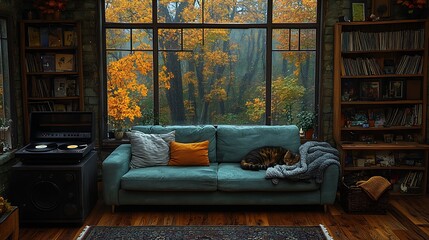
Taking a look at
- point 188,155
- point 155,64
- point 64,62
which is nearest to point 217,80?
point 155,64

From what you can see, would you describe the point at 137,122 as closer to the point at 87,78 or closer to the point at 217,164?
the point at 87,78

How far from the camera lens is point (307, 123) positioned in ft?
19.4

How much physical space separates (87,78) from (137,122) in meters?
0.82

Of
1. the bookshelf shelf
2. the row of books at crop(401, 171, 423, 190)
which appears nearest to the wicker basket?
the bookshelf shelf

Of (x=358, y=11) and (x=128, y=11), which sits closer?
(x=358, y=11)

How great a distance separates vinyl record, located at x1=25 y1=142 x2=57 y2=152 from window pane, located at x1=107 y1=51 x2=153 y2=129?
1.26 m

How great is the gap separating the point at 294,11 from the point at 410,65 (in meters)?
1.51

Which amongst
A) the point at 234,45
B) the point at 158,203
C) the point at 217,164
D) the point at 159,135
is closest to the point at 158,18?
the point at 234,45

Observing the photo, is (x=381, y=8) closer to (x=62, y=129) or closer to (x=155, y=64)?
(x=155, y=64)

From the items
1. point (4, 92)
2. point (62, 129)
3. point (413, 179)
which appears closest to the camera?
point (62, 129)

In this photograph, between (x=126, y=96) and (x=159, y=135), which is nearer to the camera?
(x=159, y=135)

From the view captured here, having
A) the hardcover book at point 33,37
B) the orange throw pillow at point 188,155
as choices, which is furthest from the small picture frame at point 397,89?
the hardcover book at point 33,37

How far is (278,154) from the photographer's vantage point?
212 inches

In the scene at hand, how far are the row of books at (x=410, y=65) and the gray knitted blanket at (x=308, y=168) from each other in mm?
1422
